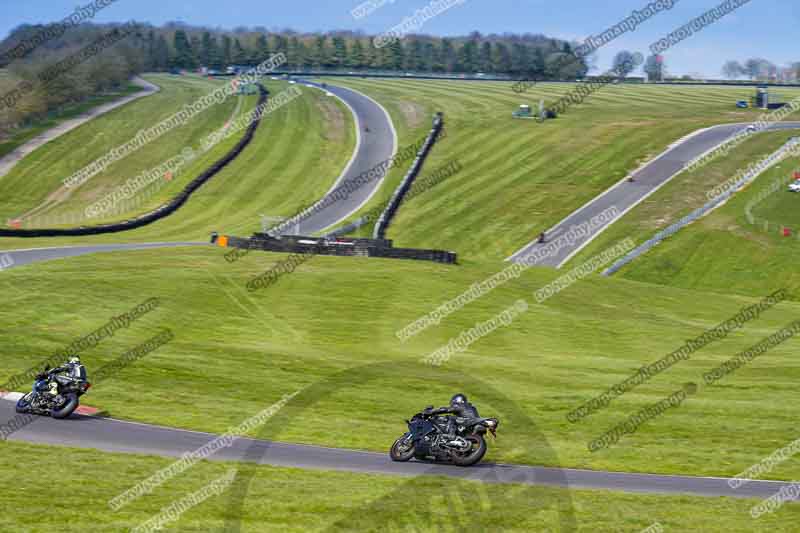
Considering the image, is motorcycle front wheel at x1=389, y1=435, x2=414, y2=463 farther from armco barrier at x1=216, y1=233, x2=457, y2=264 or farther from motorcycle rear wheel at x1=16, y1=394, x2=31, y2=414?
armco barrier at x1=216, y1=233, x2=457, y2=264

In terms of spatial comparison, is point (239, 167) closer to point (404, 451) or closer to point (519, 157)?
point (519, 157)

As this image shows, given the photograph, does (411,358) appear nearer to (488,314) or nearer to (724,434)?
(488,314)

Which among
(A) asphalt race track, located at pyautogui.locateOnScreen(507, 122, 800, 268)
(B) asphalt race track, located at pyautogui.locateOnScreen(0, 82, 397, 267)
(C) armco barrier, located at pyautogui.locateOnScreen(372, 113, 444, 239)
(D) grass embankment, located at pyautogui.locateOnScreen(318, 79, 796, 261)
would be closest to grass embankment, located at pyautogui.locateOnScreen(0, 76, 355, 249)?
(B) asphalt race track, located at pyautogui.locateOnScreen(0, 82, 397, 267)

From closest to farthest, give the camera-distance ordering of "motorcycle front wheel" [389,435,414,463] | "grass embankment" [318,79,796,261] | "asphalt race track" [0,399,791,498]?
"asphalt race track" [0,399,791,498] < "motorcycle front wheel" [389,435,414,463] < "grass embankment" [318,79,796,261]

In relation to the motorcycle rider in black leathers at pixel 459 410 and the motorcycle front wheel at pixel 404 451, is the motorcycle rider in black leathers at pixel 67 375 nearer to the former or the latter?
the motorcycle front wheel at pixel 404 451

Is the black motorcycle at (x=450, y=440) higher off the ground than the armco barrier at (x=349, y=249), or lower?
higher

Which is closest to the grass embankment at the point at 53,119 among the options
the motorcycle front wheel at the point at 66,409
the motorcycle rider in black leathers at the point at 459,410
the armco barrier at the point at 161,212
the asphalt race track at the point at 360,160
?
the armco barrier at the point at 161,212

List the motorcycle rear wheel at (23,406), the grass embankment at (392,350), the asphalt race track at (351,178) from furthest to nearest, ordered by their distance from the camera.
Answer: the asphalt race track at (351,178) → the grass embankment at (392,350) → the motorcycle rear wheel at (23,406)
